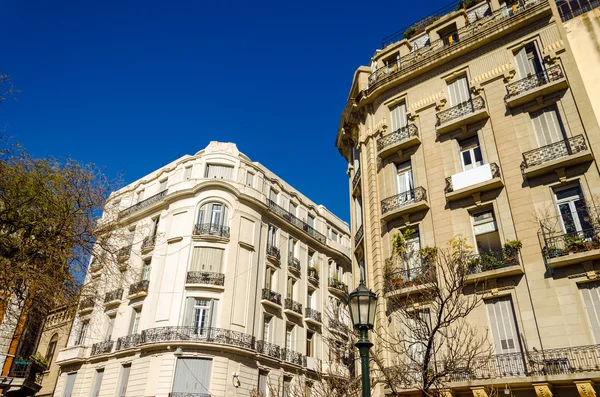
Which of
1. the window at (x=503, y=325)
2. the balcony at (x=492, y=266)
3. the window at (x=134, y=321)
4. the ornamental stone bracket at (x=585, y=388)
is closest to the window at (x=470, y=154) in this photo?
the balcony at (x=492, y=266)

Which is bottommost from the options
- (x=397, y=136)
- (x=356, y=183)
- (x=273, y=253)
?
(x=273, y=253)

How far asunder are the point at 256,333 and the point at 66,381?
1339cm

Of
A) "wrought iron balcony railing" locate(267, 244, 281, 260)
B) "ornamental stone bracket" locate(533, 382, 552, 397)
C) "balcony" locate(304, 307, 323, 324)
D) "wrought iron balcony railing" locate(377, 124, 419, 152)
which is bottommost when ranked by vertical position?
"ornamental stone bracket" locate(533, 382, 552, 397)

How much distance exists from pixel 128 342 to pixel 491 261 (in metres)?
20.8

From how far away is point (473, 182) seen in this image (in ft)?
51.7

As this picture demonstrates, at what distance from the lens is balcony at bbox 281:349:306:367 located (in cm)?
2709

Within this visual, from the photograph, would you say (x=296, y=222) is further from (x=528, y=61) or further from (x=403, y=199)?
(x=528, y=61)

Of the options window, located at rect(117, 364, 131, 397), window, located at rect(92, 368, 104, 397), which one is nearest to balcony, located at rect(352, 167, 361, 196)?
window, located at rect(117, 364, 131, 397)

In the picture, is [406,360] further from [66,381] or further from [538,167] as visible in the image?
[66,381]

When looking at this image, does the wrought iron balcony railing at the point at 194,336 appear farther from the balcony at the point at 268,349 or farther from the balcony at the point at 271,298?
the balcony at the point at 271,298

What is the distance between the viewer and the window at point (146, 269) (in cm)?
2791

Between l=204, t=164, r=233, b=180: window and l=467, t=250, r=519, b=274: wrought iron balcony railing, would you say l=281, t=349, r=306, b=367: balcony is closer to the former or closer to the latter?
l=204, t=164, r=233, b=180: window

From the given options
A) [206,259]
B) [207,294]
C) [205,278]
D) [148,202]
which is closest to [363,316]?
[207,294]

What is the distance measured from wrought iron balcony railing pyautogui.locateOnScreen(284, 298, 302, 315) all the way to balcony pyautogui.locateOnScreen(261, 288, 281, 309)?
0.77 metres
